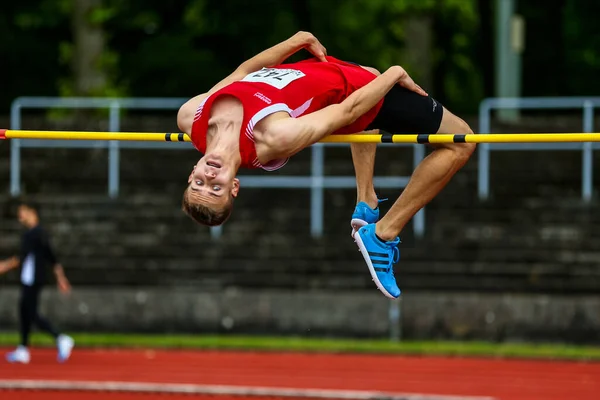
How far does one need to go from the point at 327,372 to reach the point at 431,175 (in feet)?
21.7

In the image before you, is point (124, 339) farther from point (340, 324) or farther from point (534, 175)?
point (534, 175)

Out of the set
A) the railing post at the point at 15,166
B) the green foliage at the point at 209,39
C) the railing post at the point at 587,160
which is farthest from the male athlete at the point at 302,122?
the green foliage at the point at 209,39

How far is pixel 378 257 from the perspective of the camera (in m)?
8.93

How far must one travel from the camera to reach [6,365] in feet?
51.2

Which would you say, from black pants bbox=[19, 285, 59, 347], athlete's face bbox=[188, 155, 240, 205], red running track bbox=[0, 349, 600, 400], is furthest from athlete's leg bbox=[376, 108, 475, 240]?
black pants bbox=[19, 285, 59, 347]

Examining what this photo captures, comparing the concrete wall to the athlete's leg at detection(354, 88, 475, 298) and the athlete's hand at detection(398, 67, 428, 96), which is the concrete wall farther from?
the athlete's hand at detection(398, 67, 428, 96)

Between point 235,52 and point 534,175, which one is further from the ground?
point 235,52

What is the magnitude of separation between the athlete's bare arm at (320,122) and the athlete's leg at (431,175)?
0.66 m

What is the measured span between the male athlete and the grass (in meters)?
7.87

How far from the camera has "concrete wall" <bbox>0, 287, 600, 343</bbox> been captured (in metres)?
17.1

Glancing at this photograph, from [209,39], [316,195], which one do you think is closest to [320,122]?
[316,195]

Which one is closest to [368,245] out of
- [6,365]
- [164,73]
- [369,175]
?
[369,175]

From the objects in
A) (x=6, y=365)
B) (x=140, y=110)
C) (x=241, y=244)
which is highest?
(x=140, y=110)

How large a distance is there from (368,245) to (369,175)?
50 cm
